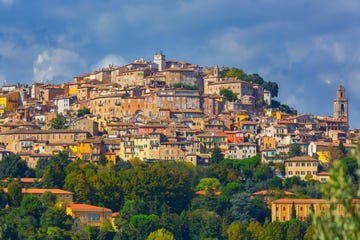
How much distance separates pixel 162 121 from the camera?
74688mm

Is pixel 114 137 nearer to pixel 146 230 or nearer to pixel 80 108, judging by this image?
pixel 80 108

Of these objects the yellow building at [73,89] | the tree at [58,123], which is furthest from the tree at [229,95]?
the tree at [58,123]

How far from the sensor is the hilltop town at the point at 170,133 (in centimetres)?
6159

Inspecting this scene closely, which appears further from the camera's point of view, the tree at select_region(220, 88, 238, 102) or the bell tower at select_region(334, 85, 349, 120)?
the bell tower at select_region(334, 85, 349, 120)

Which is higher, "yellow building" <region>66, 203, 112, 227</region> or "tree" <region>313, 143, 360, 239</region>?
"tree" <region>313, 143, 360, 239</region>

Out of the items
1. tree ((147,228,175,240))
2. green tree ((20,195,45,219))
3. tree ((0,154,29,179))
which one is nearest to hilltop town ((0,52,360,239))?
tree ((0,154,29,179))

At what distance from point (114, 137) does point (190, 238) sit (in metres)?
16.6

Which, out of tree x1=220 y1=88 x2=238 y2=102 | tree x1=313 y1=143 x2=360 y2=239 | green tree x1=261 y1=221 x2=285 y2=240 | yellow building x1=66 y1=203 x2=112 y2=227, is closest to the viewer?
tree x1=313 y1=143 x2=360 y2=239

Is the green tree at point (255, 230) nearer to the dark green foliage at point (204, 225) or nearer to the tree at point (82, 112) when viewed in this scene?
the dark green foliage at point (204, 225)

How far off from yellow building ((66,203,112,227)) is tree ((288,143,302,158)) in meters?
16.9

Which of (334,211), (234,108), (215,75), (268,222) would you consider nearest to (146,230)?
(268,222)

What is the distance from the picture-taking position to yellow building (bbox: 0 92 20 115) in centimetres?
8750

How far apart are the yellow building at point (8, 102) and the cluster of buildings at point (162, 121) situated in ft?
0.29

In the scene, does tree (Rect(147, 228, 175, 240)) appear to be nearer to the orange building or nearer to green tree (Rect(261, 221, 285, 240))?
green tree (Rect(261, 221, 285, 240))
